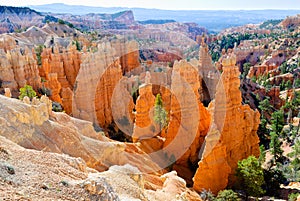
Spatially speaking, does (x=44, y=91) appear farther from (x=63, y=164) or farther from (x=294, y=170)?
(x=294, y=170)

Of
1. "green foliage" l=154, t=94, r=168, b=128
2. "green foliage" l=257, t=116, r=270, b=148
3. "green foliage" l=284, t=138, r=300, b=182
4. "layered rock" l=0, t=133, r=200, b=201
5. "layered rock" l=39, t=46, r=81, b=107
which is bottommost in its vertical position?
"green foliage" l=257, t=116, r=270, b=148

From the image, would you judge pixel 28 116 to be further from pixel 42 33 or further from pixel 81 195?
pixel 42 33

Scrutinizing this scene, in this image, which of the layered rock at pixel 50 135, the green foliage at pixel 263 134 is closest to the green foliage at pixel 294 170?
the green foliage at pixel 263 134

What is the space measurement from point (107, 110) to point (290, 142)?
69.9 feet

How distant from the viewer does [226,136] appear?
2283cm

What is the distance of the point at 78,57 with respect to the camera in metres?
41.1

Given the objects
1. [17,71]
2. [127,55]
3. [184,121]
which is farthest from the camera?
[127,55]

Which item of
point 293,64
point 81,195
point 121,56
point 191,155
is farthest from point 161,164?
point 293,64

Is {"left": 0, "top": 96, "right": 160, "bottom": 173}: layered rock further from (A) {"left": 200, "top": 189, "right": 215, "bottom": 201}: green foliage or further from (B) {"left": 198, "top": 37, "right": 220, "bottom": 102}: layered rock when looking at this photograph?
(B) {"left": 198, "top": 37, "right": 220, "bottom": 102}: layered rock

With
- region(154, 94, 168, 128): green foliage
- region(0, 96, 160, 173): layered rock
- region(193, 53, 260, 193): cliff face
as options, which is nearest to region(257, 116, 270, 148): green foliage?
region(193, 53, 260, 193): cliff face

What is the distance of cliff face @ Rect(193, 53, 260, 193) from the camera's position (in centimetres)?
2052

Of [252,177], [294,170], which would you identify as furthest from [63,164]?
[294,170]

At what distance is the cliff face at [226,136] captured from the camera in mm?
20516

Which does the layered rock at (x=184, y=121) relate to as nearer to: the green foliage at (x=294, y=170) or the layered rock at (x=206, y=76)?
the green foliage at (x=294, y=170)
